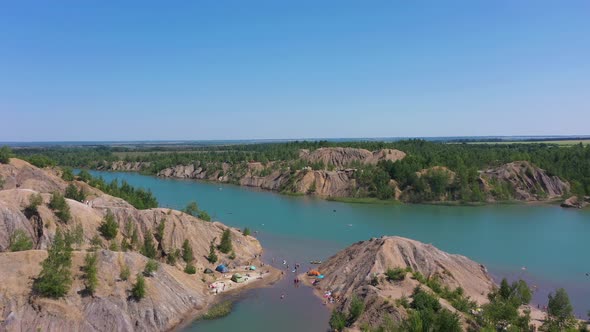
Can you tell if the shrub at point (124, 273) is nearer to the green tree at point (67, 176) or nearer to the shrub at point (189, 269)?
the shrub at point (189, 269)

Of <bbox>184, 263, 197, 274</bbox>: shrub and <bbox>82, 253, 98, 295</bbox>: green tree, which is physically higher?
<bbox>82, 253, 98, 295</bbox>: green tree

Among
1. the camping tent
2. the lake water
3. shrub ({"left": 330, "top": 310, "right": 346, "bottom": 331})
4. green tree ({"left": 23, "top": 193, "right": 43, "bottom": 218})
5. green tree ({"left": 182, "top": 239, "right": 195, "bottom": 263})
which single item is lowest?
the lake water

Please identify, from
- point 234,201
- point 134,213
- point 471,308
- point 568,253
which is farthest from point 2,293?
point 234,201

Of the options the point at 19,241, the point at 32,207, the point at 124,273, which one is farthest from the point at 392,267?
the point at 32,207

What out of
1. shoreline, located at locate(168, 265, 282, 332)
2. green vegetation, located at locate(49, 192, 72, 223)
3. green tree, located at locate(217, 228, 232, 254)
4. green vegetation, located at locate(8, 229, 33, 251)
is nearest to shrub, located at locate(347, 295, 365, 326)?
shoreline, located at locate(168, 265, 282, 332)

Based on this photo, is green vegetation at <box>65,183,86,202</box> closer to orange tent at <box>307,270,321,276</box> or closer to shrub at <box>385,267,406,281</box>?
orange tent at <box>307,270,321,276</box>

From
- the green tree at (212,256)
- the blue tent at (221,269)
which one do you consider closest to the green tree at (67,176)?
the green tree at (212,256)

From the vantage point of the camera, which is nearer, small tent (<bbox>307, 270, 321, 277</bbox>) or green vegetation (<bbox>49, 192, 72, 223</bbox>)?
green vegetation (<bbox>49, 192, 72, 223</bbox>)

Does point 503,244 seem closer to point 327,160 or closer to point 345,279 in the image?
point 345,279
